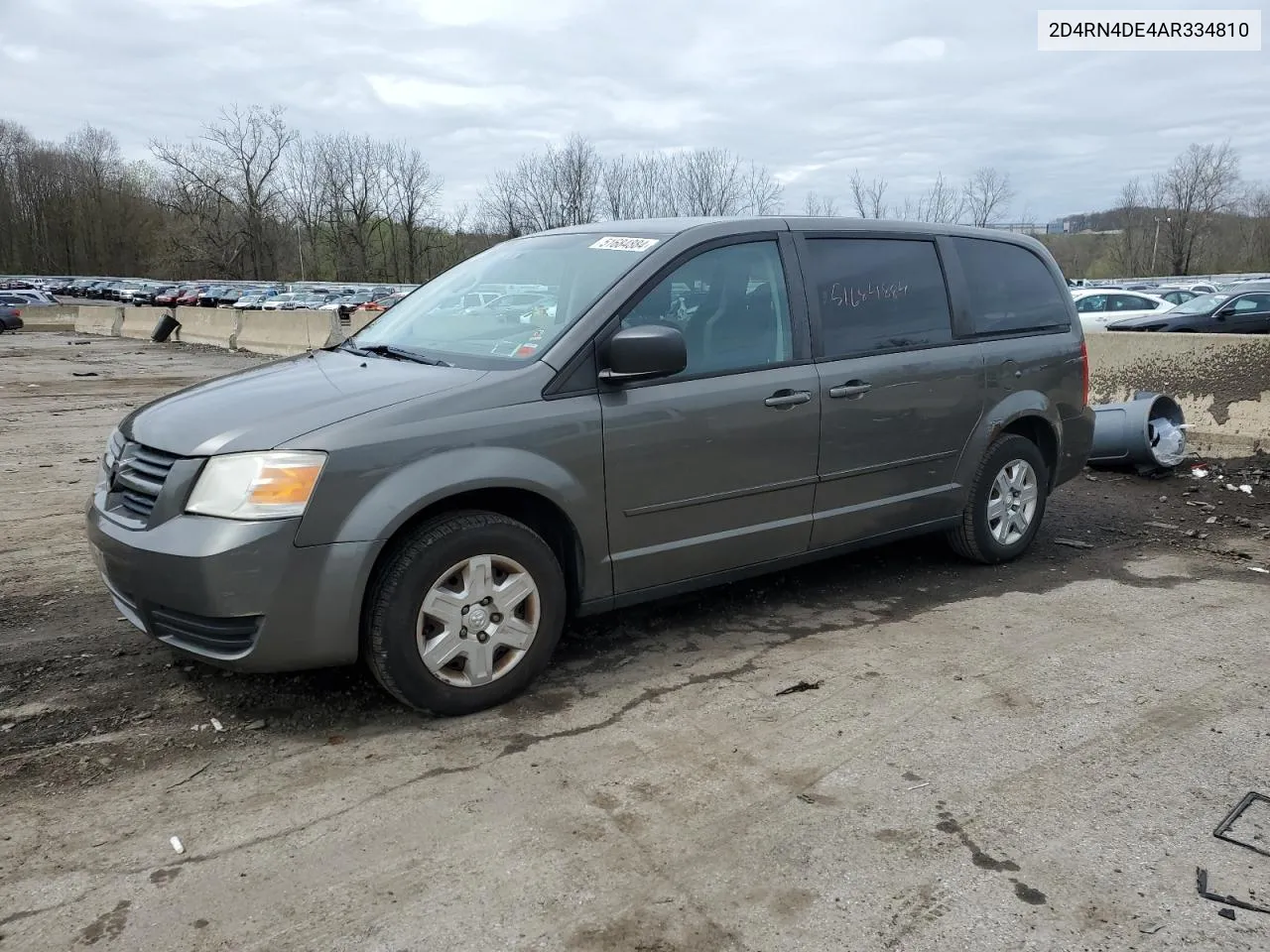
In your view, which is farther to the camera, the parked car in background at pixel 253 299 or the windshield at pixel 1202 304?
the parked car in background at pixel 253 299

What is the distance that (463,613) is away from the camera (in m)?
3.56

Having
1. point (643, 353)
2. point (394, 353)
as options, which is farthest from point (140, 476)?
point (643, 353)

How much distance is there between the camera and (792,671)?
4.09 m

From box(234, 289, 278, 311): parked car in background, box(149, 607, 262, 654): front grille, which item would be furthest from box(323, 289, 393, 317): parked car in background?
box(149, 607, 262, 654): front grille

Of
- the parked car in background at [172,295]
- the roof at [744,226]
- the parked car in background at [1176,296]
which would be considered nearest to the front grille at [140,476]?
the roof at [744,226]

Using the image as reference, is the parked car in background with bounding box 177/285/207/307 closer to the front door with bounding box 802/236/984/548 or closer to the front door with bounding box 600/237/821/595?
the front door with bounding box 802/236/984/548

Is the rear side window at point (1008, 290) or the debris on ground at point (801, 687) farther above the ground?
the rear side window at point (1008, 290)

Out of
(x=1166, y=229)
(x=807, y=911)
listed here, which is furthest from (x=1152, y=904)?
(x=1166, y=229)

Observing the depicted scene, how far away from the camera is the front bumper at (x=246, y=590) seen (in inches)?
127

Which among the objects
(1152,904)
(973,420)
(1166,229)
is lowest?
(1152,904)

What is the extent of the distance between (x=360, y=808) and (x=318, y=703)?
0.83 m

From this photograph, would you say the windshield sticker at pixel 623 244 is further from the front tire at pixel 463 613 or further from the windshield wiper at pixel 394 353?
the front tire at pixel 463 613

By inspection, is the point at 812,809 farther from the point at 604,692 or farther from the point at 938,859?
the point at 604,692

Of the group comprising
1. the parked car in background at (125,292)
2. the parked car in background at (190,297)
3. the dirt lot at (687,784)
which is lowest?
the dirt lot at (687,784)
